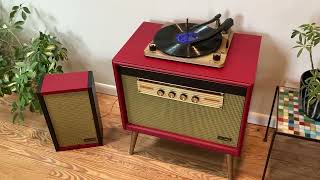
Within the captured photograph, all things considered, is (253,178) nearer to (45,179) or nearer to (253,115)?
(253,115)

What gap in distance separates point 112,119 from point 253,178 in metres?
0.79

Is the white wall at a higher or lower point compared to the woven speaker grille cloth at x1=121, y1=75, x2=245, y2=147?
higher

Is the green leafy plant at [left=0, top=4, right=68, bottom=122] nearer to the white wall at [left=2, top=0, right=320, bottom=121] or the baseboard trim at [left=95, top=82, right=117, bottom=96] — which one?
the white wall at [left=2, top=0, right=320, bottom=121]

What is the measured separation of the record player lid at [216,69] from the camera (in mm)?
1134

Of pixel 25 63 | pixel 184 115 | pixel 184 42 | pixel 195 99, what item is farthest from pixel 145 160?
pixel 25 63

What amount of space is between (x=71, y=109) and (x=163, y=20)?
1.93 feet

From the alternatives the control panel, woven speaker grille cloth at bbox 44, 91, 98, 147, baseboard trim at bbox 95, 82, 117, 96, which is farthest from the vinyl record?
baseboard trim at bbox 95, 82, 117, 96

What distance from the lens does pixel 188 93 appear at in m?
1.22

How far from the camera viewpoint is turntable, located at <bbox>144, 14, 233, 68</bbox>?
1.19 meters

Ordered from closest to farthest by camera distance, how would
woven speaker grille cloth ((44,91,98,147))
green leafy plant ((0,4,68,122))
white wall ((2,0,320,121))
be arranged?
1. white wall ((2,0,320,121))
2. woven speaker grille cloth ((44,91,98,147))
3. green leafy plant ((0,4,68,122))

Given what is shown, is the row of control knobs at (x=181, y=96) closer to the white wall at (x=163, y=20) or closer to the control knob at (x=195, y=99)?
the control knob at (x=195, y=99)

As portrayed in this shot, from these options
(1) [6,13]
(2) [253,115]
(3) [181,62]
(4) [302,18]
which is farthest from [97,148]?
(4) [302,18]

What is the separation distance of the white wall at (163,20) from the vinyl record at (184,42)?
15 cm

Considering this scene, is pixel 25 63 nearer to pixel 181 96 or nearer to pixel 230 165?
pixel 181 96
